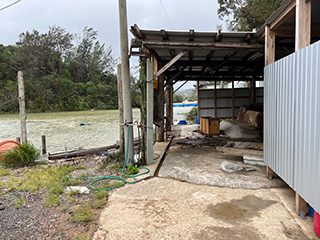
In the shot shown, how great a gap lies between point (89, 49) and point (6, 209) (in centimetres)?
6099

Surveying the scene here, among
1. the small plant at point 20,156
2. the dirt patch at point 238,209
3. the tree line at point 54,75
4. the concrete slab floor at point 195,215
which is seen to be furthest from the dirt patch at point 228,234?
the tree line at point 54,75

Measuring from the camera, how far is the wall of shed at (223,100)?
12.4 meters

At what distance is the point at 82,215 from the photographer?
292cm

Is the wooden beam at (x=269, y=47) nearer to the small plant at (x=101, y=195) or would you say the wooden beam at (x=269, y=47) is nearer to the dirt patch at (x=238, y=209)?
the dirt patch at (x=238, y=209)

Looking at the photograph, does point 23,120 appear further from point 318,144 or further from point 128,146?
point 318,144

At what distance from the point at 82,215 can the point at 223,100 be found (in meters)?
10.8

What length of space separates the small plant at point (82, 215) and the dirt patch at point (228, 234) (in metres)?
1.36

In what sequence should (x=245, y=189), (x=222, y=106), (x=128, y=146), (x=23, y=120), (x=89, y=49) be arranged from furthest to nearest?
1. (x=89, y=49)
2. (x=222, y=106)
3. (x=23, y=120)
4. (x=128, y=146)
5. (x=245, y=189)

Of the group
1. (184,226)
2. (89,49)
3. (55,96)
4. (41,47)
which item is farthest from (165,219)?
(89,49)

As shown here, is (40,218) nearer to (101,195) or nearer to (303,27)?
(101,195)

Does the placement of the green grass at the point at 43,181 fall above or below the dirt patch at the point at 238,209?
below

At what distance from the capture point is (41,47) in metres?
45.3

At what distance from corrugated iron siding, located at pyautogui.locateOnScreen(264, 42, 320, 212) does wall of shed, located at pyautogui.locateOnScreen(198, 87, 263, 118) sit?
8.84m

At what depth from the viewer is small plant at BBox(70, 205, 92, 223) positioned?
9.22 ft
